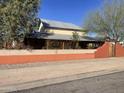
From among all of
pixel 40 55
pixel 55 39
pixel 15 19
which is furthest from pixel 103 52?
pixel 15 19

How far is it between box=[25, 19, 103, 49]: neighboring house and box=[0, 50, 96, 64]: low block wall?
12.9 ft

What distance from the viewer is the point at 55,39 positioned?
110ft

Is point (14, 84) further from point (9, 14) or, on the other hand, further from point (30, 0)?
point (30, 0)

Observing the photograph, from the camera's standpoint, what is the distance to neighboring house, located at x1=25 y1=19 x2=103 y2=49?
3160cm

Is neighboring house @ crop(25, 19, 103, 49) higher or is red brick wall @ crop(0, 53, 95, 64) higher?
neighboring house @ crop(25, 19, 103, 49)

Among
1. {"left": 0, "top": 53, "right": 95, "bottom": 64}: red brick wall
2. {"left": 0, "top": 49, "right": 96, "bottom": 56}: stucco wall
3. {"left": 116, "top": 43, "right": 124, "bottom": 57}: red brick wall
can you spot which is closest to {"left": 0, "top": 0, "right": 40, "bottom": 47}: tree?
{"left": 0, "top": 49, "right": 96, "bottom": 56}: stucco wall

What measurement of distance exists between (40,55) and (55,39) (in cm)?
904

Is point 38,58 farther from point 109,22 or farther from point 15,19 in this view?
point 109,22

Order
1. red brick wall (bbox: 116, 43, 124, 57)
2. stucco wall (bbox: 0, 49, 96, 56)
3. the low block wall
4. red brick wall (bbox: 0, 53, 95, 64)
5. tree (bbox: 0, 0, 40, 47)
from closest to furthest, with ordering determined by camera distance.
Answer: red brick wall (bbox: 0, 53, 95, 64), the low block wall, stucco wall (bbox: 0, 49, 96, 56), tree (bbox: 0, 0, 40, 47), red brick wall (bbox: 116, 43, 124, 57)

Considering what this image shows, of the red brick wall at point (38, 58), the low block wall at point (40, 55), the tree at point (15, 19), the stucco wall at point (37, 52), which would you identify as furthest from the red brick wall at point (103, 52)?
the tree at point (15, 19)

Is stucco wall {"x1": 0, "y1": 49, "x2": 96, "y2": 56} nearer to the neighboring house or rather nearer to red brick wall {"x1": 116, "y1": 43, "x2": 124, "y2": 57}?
the neighboring house

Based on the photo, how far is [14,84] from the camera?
12352mm

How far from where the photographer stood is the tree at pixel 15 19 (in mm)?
24031

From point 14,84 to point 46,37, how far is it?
2092 centimetres
